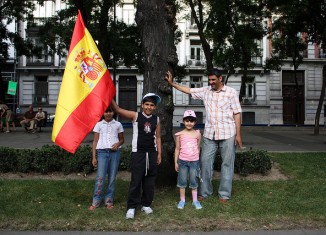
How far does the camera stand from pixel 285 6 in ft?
60.3

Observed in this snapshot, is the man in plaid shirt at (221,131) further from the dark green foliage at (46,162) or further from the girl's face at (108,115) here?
the dark green foliage at (46,162)

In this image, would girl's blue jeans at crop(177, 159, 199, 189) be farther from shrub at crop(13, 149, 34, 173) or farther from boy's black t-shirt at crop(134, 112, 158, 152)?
shrub at crop(13, 149, 34, 173)

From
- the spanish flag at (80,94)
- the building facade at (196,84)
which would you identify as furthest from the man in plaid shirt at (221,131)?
the building facade at (196,84)

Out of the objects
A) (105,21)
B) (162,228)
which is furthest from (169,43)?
(105,21)

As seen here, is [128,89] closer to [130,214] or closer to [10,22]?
[10,22]

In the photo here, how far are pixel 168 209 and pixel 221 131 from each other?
1.57 meters

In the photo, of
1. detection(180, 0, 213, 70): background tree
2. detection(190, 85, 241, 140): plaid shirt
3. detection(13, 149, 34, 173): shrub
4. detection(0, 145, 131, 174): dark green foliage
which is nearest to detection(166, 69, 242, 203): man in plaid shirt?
detection(190, 85, 241, 140): plaid shirt

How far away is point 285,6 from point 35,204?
636 inches

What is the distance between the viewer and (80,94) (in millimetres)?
5625

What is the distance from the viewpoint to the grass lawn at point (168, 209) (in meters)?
5.11

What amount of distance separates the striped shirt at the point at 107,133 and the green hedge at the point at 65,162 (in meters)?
2.20

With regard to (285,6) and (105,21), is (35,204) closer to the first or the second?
(105,21)

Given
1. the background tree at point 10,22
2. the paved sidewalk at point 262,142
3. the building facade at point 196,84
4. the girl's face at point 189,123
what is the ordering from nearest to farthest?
the girl's face at point 189,123
the paved sidewalk at point 262,142
the background tree at point 10,22
the building facade at point 196,84

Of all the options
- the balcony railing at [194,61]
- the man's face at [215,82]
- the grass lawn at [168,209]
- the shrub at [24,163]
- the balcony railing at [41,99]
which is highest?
the balcony railing at [194,61]
